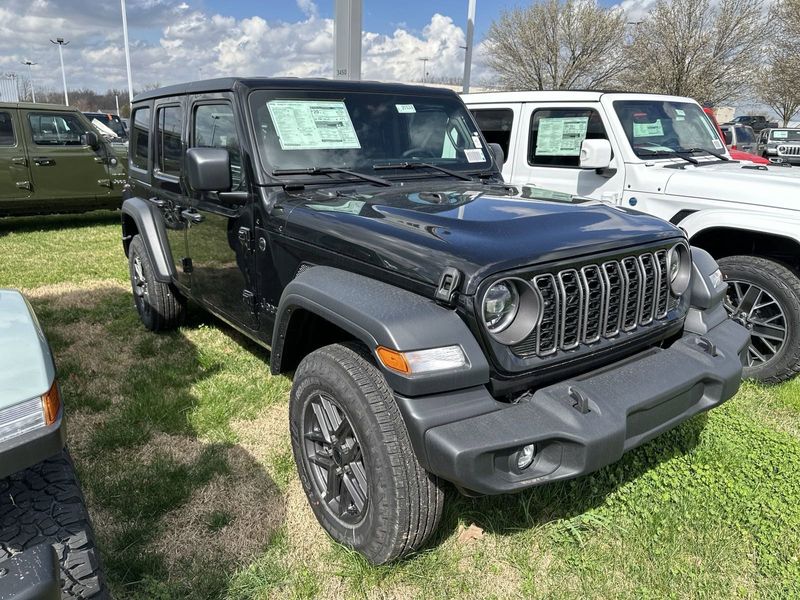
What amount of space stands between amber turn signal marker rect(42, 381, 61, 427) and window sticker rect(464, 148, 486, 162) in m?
2.68

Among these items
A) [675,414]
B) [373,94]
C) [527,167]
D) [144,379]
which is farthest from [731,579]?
[527,167]

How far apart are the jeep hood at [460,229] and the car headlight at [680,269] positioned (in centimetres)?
9

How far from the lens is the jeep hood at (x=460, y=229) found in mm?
2133

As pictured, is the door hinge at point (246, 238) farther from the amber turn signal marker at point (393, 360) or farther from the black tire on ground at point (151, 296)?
the black tire on ground at point (151, 296)

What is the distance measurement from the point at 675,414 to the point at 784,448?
120 centimetres

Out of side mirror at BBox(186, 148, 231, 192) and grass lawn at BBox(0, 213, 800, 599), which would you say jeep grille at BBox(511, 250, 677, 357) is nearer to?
grass lawn at BBox(0, 213, 800, 599)

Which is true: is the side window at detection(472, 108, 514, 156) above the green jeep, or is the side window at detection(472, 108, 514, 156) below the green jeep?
above

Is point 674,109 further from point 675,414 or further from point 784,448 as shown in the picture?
point 675,414

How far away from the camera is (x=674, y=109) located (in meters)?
5.44

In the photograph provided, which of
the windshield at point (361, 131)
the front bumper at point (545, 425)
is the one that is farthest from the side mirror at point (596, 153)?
the front bumper at point (545, 425)

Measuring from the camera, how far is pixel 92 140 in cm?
945

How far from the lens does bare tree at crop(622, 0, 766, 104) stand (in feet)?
75.1

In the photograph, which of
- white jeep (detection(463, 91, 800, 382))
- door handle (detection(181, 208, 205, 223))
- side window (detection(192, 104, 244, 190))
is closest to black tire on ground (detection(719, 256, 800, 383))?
white jeep (detection(463, 91, 800, 382))

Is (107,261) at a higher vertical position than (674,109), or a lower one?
lower
